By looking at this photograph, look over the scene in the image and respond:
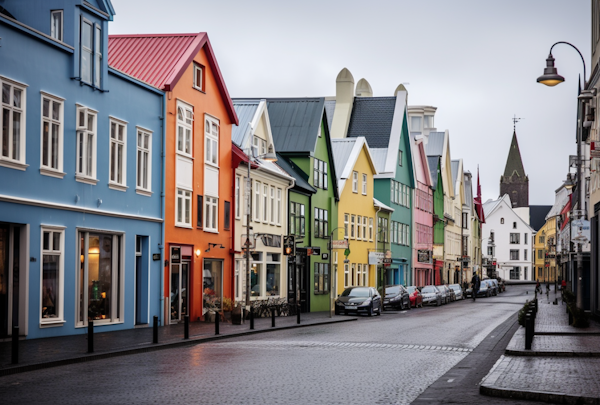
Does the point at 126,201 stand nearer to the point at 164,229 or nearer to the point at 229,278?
the point at 164,229

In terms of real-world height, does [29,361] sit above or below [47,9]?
below

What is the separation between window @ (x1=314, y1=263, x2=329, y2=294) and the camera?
4984 centimetres

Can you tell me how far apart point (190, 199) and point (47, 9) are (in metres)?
10.3

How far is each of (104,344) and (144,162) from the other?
10.1 metres

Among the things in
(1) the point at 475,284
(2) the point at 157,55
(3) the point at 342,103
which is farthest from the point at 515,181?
(2) the point at 157,55

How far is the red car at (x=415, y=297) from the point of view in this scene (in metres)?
55.8

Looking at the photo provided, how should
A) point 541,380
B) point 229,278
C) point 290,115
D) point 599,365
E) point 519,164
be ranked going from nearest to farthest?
point 541,380
point 599,365
point 229,278
point 290,115
point 519,164

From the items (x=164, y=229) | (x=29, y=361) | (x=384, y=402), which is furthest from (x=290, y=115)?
(x=384, y=402)

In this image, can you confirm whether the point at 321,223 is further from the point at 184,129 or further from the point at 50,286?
the point at 50,286

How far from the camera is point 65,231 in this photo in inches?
997

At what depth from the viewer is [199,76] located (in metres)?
35.3

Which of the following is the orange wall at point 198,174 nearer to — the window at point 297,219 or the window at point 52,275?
the window at point 52,275

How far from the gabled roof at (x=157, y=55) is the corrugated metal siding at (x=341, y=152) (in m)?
22.2

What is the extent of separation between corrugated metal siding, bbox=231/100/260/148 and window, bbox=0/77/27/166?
17.7 metres
